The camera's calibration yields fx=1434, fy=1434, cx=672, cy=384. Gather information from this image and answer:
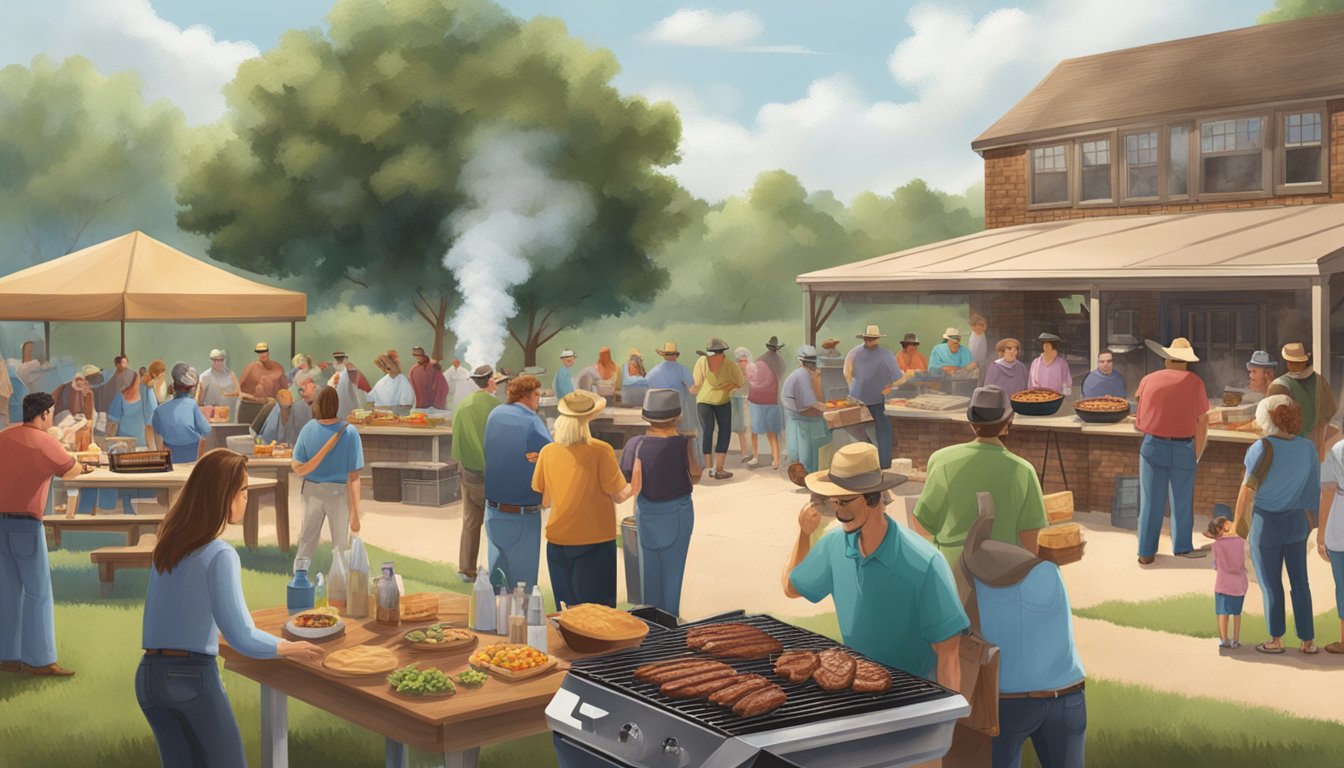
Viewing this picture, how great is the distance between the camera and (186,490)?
17.5ft

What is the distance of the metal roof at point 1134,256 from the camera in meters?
15.4

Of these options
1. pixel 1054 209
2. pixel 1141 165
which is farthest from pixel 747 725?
pixel 1054 209

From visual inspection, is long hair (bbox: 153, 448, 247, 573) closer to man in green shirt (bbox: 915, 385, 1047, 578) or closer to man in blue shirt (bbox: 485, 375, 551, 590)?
man in green shirt (bbox: 915, 385, 1047, 578)

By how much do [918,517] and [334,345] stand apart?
44415mm

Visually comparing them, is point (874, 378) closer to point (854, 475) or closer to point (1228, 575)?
point (1228, 575)

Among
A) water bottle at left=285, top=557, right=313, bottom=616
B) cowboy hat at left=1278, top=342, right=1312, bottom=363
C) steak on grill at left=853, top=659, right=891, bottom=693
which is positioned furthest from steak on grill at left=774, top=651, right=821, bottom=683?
cowboy hat at left=1278, top=342, right=1312, bottom=363

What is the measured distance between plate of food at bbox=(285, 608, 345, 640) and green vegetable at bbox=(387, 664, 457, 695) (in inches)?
25.4

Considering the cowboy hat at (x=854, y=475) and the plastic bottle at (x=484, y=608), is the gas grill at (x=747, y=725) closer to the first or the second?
the cowboy hat at (x=854, y=475)

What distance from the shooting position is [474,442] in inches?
420

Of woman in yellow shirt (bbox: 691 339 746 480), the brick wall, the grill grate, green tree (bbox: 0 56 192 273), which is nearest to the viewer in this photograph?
the grill grate

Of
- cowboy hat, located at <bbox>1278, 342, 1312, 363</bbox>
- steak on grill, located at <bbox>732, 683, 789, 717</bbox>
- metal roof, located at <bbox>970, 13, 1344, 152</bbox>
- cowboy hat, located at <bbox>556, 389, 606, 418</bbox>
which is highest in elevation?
metal roof, located at <bbox>970, 13, 1344, 152</bbox>

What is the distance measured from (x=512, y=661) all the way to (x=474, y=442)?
520 centimetres

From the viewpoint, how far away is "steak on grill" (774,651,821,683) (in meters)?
4.81

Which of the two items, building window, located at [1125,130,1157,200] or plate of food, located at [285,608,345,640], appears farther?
building window, located at [1125,130,1157,200]
